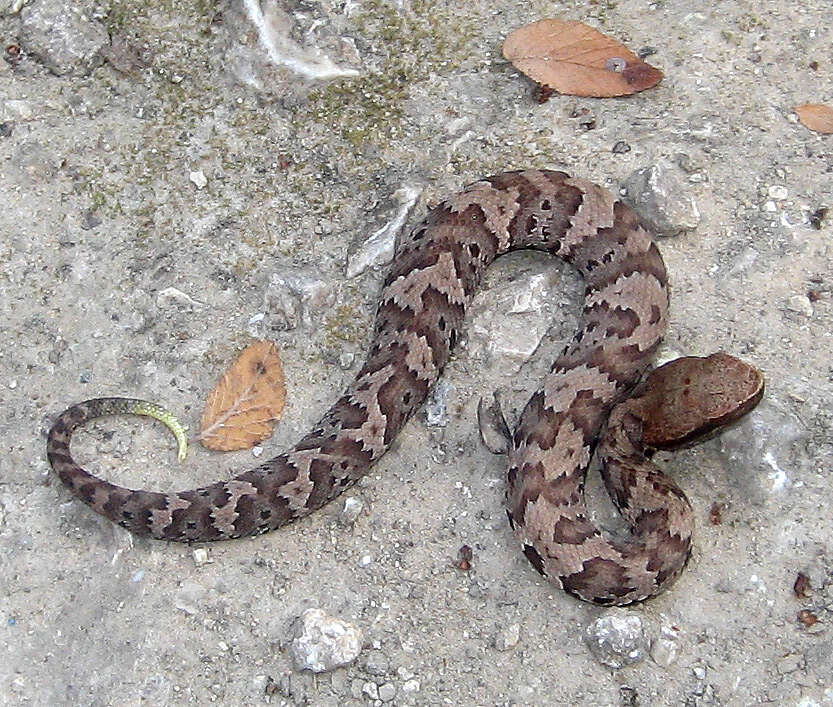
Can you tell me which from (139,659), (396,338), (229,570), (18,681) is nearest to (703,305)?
(396,338)

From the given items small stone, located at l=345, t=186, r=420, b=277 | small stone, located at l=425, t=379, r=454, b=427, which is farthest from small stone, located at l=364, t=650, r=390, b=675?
small stone, located at l=345, t=186, r=420, b=277

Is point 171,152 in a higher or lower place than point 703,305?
higher

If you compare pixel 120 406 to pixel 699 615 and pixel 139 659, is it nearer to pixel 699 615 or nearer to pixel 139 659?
pixel 139 659

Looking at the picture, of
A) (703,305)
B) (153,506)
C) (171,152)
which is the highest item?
(171,152)

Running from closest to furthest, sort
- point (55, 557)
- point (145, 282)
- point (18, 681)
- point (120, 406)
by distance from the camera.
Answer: point (18, 681), point (55, 557), point (120, 406), point (145, 282)

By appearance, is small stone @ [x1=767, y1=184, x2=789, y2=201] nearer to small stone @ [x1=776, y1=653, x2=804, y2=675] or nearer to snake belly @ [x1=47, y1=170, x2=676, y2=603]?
snake belly @ [x1=47, y1=170, x2=676, y2=603]

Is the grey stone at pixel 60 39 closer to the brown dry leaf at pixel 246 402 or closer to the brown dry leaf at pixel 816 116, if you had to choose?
the brown dry leaf at pixel 246 402

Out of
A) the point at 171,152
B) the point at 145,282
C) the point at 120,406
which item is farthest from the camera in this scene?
the point at 171,152
